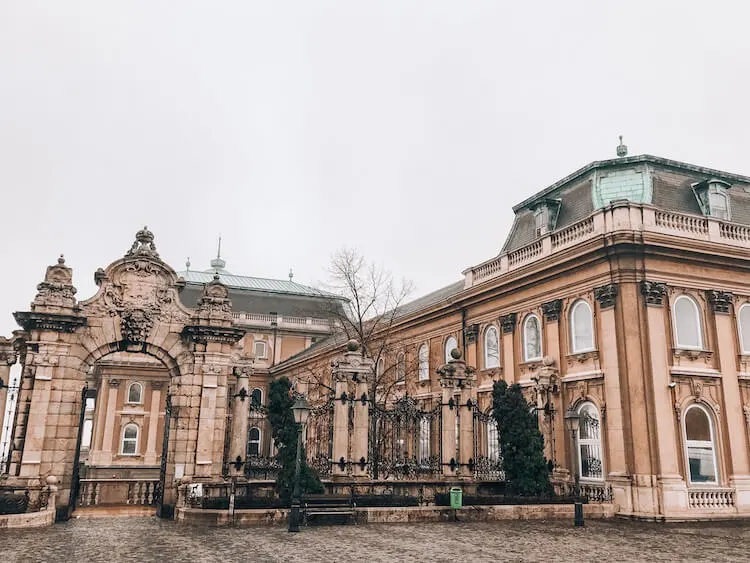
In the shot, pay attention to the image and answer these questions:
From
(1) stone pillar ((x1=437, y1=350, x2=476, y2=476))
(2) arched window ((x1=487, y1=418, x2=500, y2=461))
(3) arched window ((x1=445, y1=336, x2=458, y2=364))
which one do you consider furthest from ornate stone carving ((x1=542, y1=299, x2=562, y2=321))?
(3) arched window ((x1=445, y1=336, x2=458, y2=364))

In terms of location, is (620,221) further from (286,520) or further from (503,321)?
(286,520)

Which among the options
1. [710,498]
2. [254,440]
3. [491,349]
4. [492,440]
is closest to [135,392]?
[254,440]

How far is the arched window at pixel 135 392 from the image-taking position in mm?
49000

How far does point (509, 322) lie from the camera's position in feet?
93.4

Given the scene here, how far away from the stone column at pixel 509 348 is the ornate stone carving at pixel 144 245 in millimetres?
15361

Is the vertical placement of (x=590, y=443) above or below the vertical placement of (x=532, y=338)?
below

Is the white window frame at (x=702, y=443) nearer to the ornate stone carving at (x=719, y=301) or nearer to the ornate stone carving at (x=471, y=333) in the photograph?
the ornate stone carving at (x=719, y=301)

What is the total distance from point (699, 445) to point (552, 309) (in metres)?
7.05

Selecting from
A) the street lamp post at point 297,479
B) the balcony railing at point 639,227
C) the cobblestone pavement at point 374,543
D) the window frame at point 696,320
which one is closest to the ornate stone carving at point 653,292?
the window frame at point 696,320

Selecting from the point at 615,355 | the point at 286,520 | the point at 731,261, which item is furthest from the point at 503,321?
the point at 286,520

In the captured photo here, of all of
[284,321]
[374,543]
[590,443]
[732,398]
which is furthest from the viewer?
[284,321]

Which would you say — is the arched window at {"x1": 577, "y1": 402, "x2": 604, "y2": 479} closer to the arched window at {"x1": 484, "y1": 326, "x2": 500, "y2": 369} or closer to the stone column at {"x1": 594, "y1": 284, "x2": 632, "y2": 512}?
the stone column at {"x1": 594, "y1": 284, "x2": 632, "y2": 512}

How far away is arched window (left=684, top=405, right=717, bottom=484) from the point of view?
2206 centimetres

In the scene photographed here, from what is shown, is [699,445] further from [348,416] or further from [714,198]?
[348,416]
